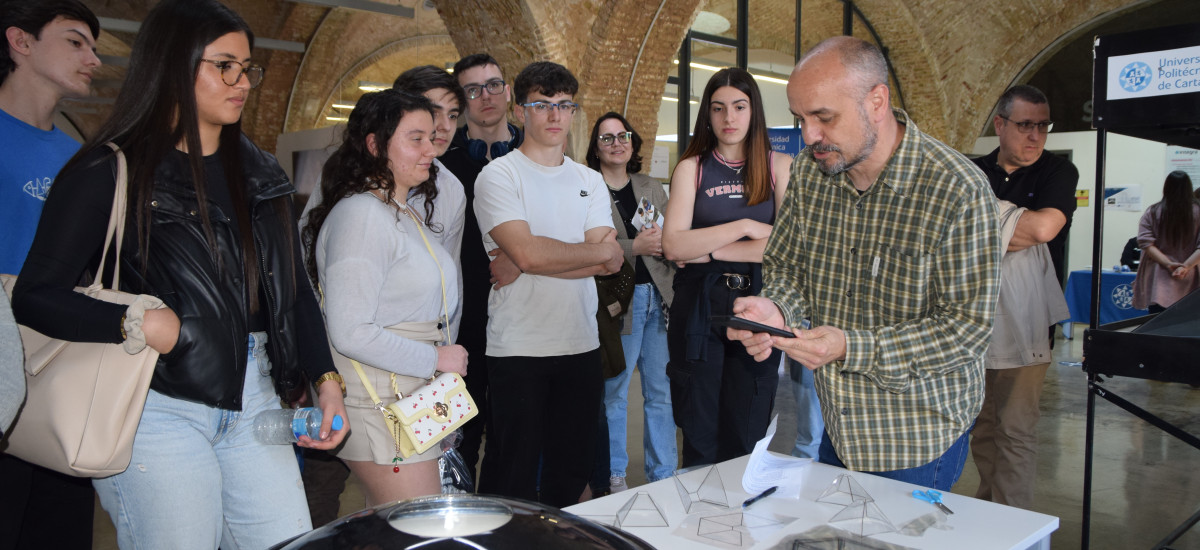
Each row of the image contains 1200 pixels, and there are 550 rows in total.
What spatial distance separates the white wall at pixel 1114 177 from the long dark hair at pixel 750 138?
978 cm

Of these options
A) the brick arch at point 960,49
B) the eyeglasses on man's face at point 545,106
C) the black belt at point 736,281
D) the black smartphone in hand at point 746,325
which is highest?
the brick arch at point 960,49

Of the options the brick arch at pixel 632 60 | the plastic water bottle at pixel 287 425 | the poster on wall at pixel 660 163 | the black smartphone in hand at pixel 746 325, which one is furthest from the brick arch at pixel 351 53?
the black smartphone in hand at pixel 746 325

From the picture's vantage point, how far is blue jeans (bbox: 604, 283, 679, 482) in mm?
4012

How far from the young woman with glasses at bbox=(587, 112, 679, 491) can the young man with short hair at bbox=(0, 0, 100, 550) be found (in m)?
2.18

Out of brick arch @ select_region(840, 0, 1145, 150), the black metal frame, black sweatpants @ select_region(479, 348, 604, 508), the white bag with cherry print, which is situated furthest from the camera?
brick arch @ select_region(840, 0, 1145, 150)

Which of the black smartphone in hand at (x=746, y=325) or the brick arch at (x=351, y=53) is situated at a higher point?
the brick arch at (x=351, y=53)

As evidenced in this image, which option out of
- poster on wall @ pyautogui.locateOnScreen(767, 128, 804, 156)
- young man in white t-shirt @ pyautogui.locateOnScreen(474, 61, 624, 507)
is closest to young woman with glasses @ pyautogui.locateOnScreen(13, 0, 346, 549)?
young man in white t-shirt @ pyautogui.locateOnScreen(474, 61, 624, 507)

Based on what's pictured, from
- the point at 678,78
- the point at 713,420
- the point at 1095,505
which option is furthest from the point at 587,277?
the point at 678,78

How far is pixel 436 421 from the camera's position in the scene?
Answer: 218 cm

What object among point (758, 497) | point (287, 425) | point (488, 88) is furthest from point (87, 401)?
point (488, 88)

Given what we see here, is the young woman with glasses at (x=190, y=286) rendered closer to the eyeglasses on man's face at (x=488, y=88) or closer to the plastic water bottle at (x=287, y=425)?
the plastic water bottle at (x=287, y=425)

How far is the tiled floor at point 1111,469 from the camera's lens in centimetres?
380

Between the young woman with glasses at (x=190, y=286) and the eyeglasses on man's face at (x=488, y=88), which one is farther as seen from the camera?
the eyeglasses on man's face at (x=488, y=88)

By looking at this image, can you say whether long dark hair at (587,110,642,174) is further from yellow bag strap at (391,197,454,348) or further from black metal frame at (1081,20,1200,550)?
black metal frame at (1081,20,1200,550)
